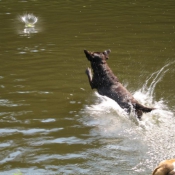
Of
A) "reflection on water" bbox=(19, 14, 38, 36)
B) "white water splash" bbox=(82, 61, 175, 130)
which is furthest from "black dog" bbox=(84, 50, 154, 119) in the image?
"reflection on water" bbox=(19, 14, 38, 36)

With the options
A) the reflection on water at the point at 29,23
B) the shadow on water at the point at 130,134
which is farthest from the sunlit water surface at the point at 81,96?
the reflection on water at the point at 29,23

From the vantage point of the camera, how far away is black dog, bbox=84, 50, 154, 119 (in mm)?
7981

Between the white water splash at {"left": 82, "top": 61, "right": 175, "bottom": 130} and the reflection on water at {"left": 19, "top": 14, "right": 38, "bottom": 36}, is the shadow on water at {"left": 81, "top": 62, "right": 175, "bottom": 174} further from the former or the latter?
the reflection on water at {"left": 19, "top": 14, "right": 38, "bottom": 36}

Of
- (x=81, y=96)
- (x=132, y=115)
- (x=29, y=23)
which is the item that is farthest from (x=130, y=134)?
(x=29, y=23)

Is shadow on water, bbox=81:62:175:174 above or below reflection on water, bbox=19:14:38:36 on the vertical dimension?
below

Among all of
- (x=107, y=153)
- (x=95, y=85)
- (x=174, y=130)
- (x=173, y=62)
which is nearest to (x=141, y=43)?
(x=173, y=62)

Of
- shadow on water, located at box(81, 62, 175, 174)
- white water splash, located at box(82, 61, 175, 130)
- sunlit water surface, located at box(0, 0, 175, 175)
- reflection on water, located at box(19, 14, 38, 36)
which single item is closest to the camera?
shadow on water, located at box(81, 62, 175, 174)

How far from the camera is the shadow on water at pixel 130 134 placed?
646 centimetres

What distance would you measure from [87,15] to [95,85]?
9930 mm

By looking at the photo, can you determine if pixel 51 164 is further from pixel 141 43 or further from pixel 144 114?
pixel 141 43

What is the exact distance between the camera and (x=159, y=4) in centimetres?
2062

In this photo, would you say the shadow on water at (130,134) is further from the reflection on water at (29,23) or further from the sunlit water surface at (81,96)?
the reflection on water at (29,23)

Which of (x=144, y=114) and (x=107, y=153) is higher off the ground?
(x=144, y=114)

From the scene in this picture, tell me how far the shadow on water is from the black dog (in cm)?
20
